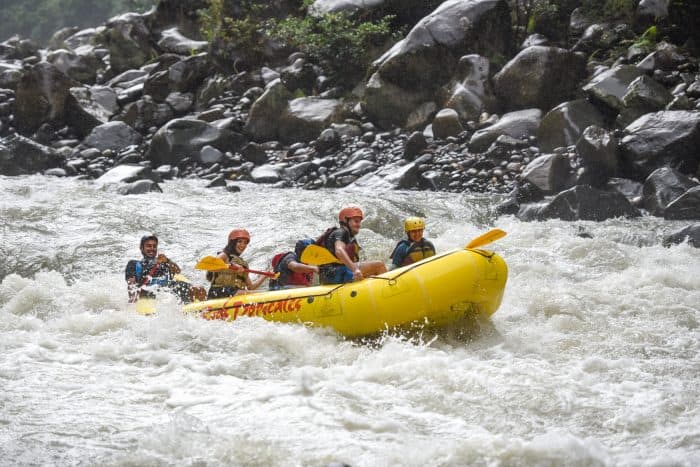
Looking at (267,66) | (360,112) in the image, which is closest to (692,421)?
(360,112)

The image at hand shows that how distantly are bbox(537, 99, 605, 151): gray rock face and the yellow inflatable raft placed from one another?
5740 mm

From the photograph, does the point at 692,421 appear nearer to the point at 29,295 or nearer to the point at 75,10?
the point at 29,295

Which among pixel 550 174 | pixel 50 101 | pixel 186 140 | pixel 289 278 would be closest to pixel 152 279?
pixel 289 278

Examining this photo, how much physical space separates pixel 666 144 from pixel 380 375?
6545 millimetres

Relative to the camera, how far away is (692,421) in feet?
13.9

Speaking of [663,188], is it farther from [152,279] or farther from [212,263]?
[152,279]

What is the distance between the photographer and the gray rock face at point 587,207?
929cm

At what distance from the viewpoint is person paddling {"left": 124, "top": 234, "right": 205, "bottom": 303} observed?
708 cm

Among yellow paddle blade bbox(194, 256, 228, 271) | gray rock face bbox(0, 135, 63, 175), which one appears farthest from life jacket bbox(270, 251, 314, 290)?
gray rock face bbox(0, 135, 63, 175)

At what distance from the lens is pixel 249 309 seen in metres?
6.22

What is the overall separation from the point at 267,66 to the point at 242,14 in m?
1.77

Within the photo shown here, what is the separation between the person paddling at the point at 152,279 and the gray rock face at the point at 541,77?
7290mm

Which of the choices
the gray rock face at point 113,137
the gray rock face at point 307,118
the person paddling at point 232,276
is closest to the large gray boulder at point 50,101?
the gray rock face at point 113,137

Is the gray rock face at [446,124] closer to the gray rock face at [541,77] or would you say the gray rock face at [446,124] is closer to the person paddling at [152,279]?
the gray rock face at [541,77]
